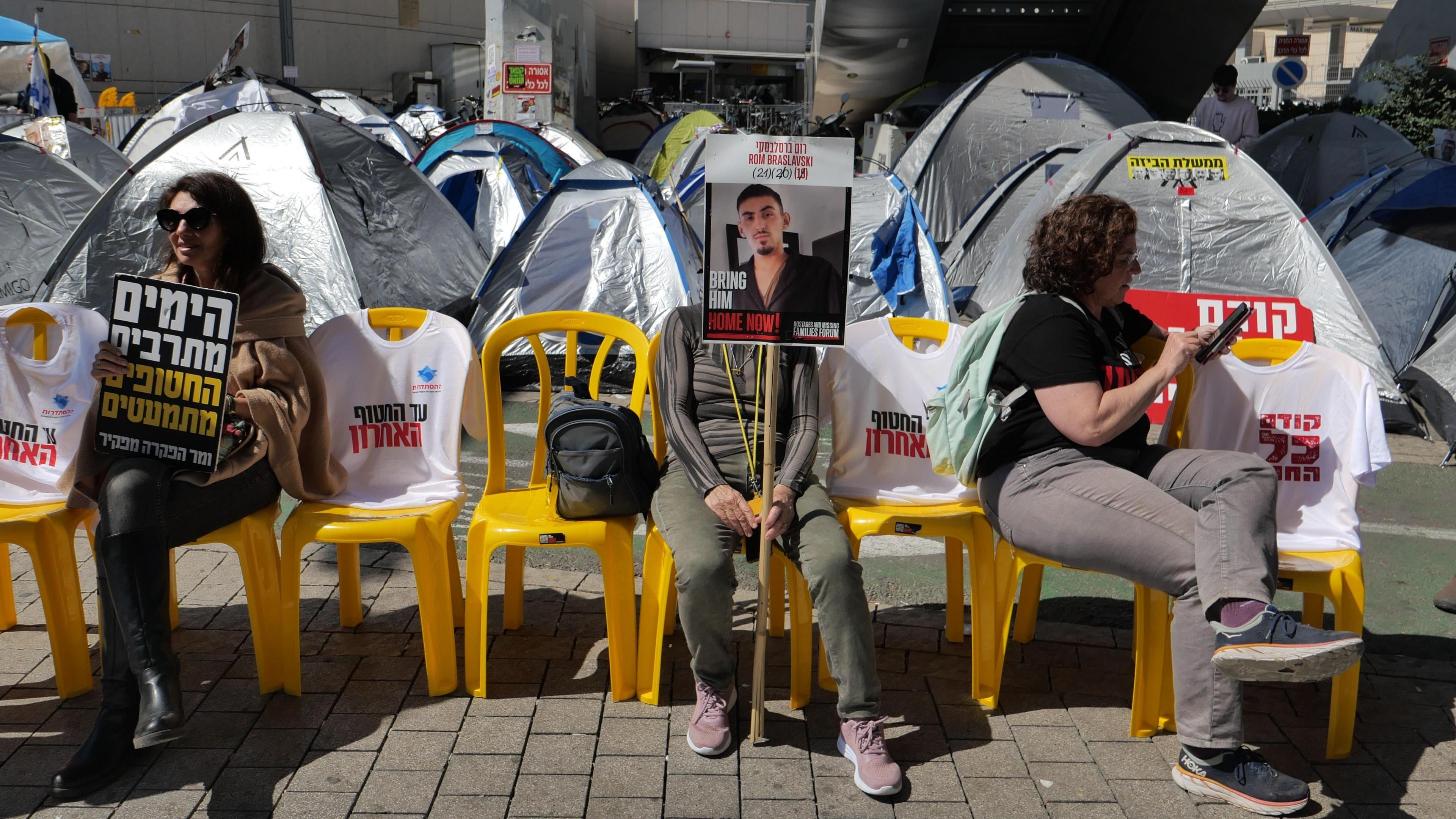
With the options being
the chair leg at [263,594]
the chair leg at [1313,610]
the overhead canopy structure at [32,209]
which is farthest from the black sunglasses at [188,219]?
the overhead canopy structure at [32,209]

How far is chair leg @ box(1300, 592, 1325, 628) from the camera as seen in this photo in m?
3.30

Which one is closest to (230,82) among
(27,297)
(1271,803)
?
(27,297)

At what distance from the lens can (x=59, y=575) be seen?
301cm

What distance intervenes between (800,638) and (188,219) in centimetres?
200

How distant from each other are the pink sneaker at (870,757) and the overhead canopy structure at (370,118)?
351 inches

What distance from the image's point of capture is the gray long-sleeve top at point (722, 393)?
308cm

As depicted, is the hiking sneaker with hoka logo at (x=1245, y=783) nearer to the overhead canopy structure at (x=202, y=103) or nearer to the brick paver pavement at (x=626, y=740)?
the brick paver pavement at (x=626, y=740)

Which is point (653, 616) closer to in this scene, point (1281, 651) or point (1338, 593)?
point (1281, 651)

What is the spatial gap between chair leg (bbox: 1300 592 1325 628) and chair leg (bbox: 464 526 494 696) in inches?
94.4

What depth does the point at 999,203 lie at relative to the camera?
27.6 feet

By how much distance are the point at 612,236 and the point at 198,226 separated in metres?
4.06

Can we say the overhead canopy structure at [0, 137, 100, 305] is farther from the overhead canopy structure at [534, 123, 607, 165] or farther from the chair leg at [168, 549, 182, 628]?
the overhead canopy structure at [534, 123, 607, 165]

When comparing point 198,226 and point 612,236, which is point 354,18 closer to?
point 612,236

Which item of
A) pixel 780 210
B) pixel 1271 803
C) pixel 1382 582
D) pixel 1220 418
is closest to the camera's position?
pixel 1271 803
